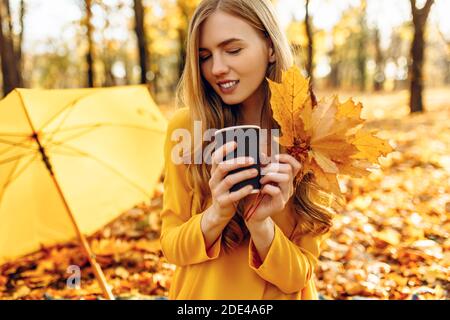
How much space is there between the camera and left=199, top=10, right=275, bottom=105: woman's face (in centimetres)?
137

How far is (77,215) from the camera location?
2.95 metres

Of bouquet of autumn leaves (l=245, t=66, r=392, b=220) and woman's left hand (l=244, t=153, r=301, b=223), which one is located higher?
bouquet of autumn leaves (l=245, t=66, r=392, b=220)

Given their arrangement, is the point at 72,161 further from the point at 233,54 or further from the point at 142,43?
the point at 142,43

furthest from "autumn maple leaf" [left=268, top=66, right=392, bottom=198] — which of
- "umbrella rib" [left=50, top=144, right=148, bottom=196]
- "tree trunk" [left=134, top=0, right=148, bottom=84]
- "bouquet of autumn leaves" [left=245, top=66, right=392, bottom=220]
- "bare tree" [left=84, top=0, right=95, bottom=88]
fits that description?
"bare tree" [left=84, top=0, right=95, bottom=88]

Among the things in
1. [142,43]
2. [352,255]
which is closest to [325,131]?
[352,255]

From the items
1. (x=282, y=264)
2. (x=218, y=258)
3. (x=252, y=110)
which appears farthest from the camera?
(x=252, y=110)

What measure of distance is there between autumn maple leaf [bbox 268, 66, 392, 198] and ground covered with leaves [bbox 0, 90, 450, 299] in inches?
60.6

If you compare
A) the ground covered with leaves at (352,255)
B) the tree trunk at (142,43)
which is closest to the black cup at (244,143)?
the ground covered with leaves at (352,255)

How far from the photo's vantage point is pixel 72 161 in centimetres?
291

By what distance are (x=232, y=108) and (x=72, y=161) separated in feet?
5.62

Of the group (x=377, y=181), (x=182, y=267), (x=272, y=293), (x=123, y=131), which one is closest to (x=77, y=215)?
(x=123, y=131)

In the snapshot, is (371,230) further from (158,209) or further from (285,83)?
(285,83)

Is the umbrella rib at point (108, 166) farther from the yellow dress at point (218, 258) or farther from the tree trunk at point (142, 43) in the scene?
the tree trunk at point (142, 43)

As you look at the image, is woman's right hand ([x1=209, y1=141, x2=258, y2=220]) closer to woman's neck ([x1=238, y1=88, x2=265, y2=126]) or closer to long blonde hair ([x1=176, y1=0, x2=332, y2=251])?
long blonde hair ([x1=176, y1=0, x2=332, y2=251])
